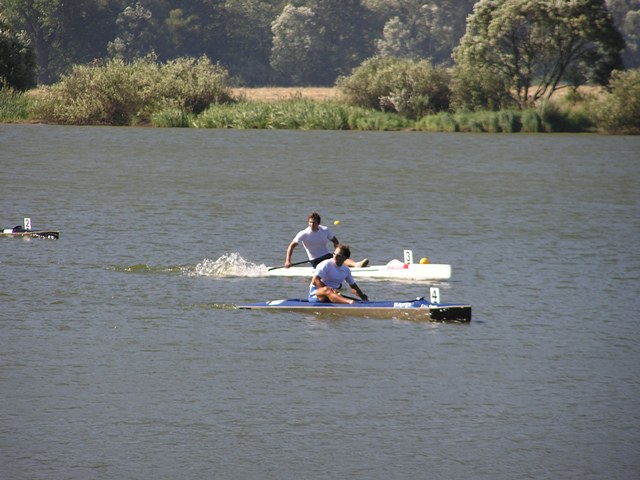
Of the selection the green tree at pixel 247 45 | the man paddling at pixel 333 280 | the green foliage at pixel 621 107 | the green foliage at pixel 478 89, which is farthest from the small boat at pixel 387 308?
the green tree at pixel 247 45

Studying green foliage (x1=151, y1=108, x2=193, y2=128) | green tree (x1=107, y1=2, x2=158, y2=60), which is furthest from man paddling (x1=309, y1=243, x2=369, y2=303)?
green tree (x1=107, y1=2, x2=158, y2=60)

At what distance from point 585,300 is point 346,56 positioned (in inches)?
4293

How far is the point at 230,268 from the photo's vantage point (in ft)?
93.8

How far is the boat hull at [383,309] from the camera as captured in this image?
2248 centimetres

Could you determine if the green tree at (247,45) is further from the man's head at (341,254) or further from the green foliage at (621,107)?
the man's head at (341,254)

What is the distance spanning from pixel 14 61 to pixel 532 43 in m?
33.1

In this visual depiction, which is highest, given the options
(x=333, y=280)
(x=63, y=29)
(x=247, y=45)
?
(x=63, y=29)

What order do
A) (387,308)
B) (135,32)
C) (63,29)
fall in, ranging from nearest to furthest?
1. (387,308)
2. (63,29)
3. (135,32)

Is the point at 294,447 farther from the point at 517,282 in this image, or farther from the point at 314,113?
the point at 314,113

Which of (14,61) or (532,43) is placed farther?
(14,61)

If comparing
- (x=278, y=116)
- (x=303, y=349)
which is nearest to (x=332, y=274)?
(x=303, y=349)

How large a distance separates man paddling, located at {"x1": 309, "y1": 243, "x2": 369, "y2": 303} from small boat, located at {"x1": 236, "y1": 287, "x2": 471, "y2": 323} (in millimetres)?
170

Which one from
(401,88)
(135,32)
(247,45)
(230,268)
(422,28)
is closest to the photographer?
(230,268)

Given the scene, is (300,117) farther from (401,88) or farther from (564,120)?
(564,120)
